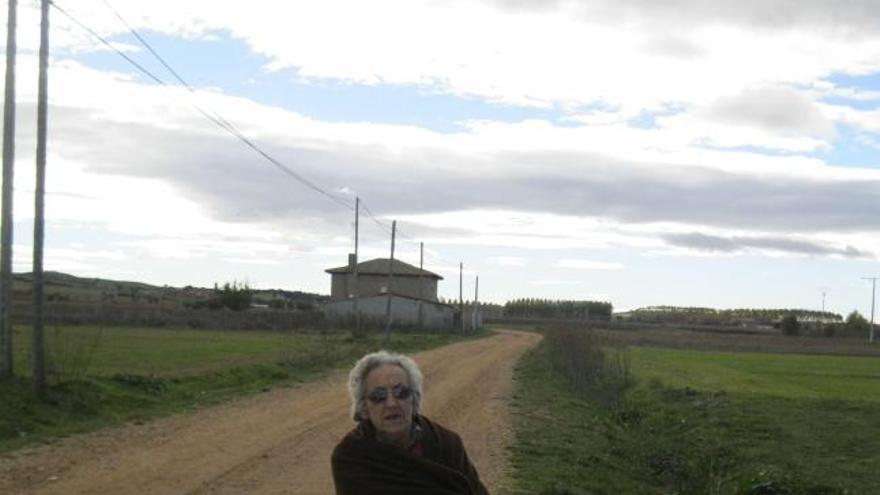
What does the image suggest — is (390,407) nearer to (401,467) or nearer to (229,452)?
(401,467)

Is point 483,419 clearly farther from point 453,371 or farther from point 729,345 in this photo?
point 729,345

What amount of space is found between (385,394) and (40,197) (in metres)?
14.3

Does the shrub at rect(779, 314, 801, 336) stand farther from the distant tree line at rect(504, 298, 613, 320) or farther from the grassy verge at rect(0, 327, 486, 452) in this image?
the grassy verge at rect(0, 327, 486, 452)

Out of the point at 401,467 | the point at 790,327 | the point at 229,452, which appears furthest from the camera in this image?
the point at 790,327

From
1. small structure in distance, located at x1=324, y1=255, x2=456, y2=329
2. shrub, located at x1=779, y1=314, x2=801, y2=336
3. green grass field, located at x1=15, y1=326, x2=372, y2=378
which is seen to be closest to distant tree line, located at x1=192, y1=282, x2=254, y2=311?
small structure in distance, located at x1=324, y1=255, x2=456, y2=329

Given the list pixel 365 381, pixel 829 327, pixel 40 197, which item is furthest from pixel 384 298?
pixel 365 381

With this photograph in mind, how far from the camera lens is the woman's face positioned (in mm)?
4832

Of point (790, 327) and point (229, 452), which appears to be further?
point (790, 327)

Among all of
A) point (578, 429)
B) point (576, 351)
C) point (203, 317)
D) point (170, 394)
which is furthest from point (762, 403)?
point (203, 317)

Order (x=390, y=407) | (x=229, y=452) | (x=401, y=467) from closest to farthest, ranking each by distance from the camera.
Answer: (x=401, y=467) → (x=390, y=407) → (x=229, y=452)

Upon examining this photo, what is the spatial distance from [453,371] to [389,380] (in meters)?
28.6

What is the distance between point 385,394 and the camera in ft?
15.9

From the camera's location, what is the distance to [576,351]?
37.0 metres

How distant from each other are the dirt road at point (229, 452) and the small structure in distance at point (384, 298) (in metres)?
35.6
